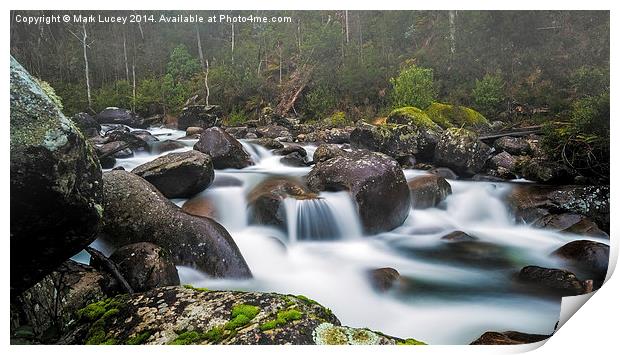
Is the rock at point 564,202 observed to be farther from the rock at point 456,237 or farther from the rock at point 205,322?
the rock at point 205,322

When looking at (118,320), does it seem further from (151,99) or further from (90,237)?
(151,99)

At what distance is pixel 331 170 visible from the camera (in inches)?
129

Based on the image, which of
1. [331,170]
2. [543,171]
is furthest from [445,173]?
[331,170]

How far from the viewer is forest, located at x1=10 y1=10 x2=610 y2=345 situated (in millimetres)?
2979

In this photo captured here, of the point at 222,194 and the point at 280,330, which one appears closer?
the point at 280,330

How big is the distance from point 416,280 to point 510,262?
605 millimetres

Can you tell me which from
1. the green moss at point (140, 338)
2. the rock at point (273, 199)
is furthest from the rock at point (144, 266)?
the rock at point (273, 199)

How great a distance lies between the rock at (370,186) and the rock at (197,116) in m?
0.70

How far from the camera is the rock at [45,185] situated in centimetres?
247

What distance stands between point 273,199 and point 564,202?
6.11 feet

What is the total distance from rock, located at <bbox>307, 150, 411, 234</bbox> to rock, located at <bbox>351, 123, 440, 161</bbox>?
0.11 meters

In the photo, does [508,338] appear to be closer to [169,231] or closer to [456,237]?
[456,237]
